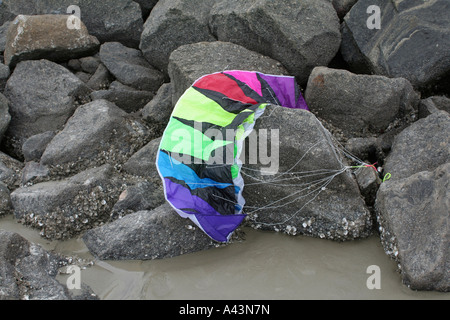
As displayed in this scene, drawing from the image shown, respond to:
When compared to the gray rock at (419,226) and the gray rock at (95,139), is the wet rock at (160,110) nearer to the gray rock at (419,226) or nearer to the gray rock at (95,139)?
the gray rock at (95,139)

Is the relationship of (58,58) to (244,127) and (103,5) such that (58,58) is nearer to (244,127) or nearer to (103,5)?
(103,5)

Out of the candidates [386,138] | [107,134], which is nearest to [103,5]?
[107,134]

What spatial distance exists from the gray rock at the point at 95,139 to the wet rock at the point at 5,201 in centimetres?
44

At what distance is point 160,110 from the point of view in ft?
17.6

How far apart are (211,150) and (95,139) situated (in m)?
1.46

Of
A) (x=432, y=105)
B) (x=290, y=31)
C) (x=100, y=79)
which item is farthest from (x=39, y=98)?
(x=432, y=105)

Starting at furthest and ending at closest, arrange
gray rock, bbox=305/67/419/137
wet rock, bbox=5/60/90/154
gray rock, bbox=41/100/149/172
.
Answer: wet rock, bbox=5/60/90/154 < gray rock, bbox=41/100/149/172 < gray rock, bbox=305/67/419/137

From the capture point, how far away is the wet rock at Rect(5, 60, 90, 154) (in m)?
5.64

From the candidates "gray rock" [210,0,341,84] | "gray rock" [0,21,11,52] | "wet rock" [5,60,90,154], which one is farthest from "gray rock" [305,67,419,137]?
"gray rock" [0,21,11,52]

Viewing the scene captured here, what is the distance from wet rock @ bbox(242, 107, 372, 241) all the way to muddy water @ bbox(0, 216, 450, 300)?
154mm

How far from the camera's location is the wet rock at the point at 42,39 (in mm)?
5945

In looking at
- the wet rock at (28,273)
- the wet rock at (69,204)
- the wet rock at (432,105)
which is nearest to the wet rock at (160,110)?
the wet rock at (69,204)

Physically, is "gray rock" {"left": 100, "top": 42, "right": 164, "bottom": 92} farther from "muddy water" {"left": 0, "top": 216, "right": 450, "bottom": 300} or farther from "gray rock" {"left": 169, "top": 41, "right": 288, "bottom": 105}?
"muddy water" {"left": 0, "top": 216, "right": 450, "bottom": 300}

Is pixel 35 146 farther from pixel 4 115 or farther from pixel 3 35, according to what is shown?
pixel 3 35
